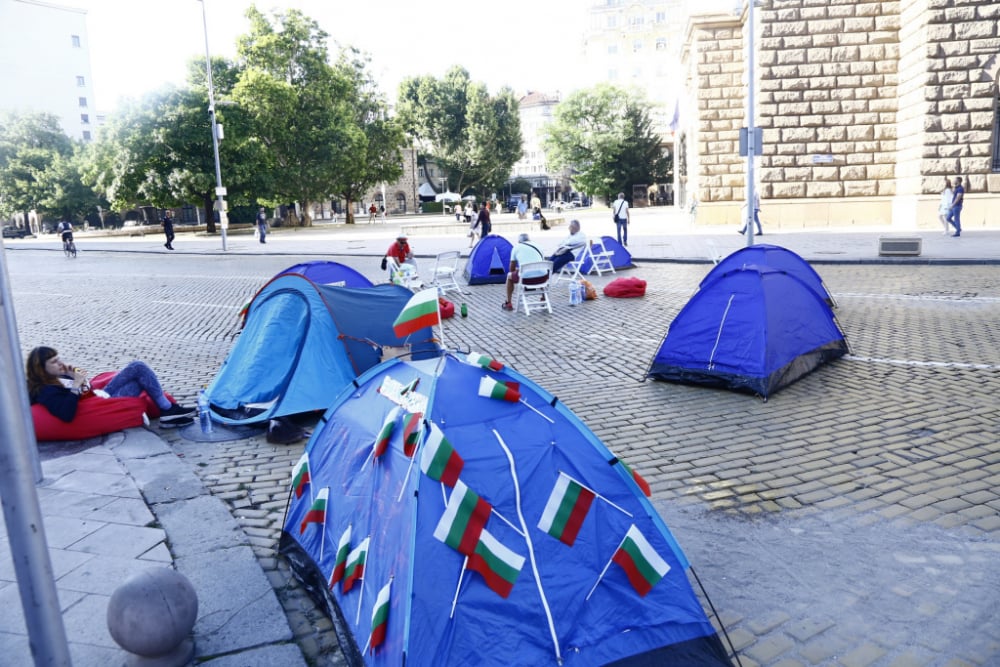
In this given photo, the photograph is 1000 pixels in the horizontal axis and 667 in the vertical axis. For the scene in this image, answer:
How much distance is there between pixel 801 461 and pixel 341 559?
3.87 m

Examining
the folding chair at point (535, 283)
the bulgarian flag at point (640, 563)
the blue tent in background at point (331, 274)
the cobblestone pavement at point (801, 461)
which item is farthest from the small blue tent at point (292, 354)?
the folding chair at point (535, 283)

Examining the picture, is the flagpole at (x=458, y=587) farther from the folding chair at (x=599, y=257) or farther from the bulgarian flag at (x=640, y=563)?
the folding chair at (x=599, y=257)

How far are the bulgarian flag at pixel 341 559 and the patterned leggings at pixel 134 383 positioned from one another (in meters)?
4.39

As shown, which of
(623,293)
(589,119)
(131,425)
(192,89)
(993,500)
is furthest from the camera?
(589,119)

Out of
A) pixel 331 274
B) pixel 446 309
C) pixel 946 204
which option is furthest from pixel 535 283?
pixel 946 204

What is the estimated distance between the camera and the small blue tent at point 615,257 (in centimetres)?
1784

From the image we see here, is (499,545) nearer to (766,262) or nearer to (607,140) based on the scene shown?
(766,262)

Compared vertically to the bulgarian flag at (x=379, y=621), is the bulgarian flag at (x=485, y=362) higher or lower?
higher

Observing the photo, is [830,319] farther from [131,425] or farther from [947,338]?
[131,425]

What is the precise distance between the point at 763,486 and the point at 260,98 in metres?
43.9

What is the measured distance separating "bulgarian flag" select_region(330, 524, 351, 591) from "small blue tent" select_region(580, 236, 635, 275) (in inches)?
554

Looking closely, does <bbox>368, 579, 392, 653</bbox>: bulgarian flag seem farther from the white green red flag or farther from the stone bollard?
the stone bollard

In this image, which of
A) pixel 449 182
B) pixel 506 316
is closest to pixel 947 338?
pixel 506 316

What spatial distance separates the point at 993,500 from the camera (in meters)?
5.22
